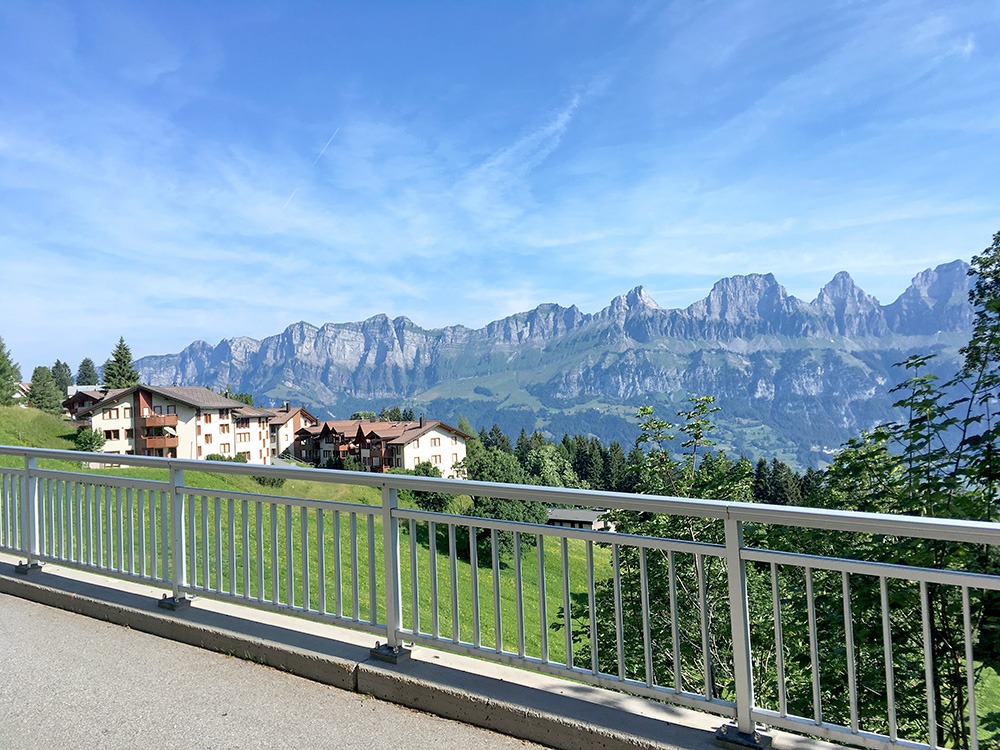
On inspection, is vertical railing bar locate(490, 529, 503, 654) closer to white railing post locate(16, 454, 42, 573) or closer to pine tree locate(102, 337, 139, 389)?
white railing post locate(16, 454, 42, 573)

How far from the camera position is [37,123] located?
1356cm

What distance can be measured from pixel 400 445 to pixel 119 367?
129ft

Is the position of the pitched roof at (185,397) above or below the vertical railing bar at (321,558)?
above

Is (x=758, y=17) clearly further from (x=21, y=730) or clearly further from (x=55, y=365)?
(x=55, y=365)

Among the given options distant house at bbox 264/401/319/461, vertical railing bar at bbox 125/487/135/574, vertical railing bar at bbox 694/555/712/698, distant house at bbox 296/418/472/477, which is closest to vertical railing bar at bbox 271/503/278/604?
vertical railing bar at bbox 125/487/135/574

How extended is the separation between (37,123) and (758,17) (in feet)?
53.1

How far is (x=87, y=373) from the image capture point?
168 meters

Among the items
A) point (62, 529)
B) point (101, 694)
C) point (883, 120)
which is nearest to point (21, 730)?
point (101, 694)

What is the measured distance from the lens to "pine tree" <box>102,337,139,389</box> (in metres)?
84.2

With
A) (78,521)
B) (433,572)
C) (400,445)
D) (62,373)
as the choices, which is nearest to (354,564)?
(433,572)

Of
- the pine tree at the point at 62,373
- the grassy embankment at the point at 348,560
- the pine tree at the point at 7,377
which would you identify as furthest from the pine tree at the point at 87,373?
the grassy embankment at the point at 348,560

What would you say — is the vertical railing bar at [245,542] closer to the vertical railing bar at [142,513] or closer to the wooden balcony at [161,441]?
the vertical railing bar at [142,513]

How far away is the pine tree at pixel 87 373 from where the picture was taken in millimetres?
167750

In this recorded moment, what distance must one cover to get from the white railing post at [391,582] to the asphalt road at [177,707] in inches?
9.8
